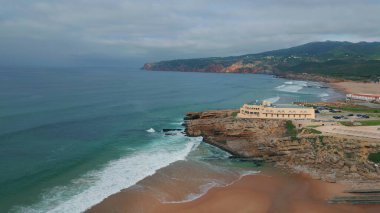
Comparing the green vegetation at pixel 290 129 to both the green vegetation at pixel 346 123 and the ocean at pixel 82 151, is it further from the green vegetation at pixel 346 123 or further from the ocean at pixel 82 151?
the ocean at pixel 82 151

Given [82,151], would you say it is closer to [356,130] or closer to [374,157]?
[374,157]

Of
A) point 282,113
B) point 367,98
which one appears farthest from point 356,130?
point 367,98

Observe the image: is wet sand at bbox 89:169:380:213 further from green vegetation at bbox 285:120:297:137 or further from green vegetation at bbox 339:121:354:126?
green vegetation at bbox 339:121:354:126

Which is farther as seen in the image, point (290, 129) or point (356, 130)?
point (290, 129)

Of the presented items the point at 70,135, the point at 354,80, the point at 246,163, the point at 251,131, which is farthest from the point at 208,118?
the point at 354,80

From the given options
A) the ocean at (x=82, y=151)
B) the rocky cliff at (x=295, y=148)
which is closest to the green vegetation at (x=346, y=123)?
the rocky cliff at (x=295, y=148)

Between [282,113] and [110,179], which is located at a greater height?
[282,113]
